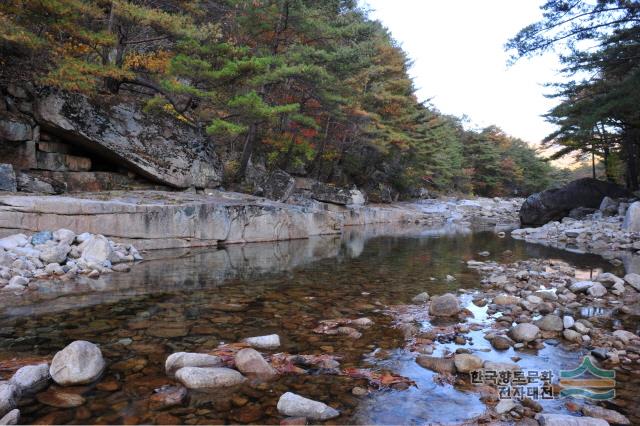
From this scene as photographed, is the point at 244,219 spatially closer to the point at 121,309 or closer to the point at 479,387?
the point at 121,309

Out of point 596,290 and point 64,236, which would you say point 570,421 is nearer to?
point 596,290

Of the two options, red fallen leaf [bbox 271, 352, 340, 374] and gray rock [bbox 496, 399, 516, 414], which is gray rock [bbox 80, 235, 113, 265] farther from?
gray rock [bbox 496, 399, 516, 414]

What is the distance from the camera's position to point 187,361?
353cm

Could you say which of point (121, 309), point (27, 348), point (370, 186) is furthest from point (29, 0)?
point (370, 186)

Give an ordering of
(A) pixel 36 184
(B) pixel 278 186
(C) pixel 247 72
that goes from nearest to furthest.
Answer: (A) pixel 36 184
(C) pixel 247 72
(B) pixel 278 186

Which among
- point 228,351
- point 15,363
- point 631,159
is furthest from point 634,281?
point 631,159

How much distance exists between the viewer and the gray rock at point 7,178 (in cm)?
948

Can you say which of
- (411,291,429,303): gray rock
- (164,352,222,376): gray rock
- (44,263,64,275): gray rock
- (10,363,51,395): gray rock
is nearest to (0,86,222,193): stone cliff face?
(44,263,64,275): gray rock

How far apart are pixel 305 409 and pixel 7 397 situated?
211cm

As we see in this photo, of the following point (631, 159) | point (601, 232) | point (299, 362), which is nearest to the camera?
point (299, 362)

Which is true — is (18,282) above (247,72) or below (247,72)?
below

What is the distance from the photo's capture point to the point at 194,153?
45.5ft

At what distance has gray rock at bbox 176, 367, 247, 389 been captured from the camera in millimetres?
3240

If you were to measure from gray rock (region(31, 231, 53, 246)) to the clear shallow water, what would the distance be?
185 cm
